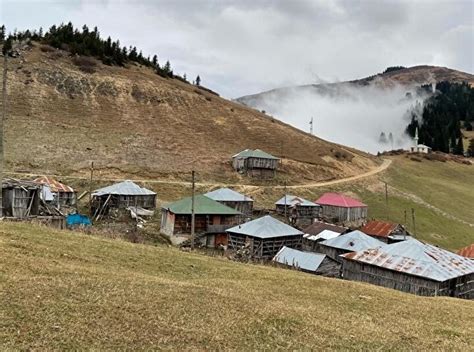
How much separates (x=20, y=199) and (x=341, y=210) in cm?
4692

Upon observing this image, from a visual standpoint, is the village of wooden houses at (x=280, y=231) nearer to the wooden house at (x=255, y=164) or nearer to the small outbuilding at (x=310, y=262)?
the small outbuilding at (x=310, y=262)

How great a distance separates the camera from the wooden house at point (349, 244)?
46.1 meters

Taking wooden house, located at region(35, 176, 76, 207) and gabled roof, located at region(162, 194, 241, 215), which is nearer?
gabled roof, located at region(162, 194, 241, 215)

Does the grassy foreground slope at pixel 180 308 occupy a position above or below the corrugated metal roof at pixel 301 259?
above

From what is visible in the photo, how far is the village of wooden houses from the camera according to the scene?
36.1 metres

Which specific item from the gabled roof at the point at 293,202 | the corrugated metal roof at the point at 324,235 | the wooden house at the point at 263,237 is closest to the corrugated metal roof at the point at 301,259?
the wooden house at the point at 263,237

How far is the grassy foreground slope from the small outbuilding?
53.0 feet

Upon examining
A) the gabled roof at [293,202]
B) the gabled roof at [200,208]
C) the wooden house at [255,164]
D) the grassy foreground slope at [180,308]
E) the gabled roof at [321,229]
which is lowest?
the gabled roof at [321,229]

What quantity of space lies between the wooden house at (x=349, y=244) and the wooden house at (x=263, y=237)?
3.37 m

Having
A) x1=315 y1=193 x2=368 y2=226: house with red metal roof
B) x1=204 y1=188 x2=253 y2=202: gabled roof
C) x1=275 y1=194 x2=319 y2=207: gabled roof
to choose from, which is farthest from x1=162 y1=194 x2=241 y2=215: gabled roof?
x1=315 y1=193 x2=368 y2=226: house with red metal roof

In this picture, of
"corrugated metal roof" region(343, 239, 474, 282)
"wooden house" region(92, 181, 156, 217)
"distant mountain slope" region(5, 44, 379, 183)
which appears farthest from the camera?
"distant mountain slope" region(5, 44, 379, 183)

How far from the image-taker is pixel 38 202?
123ft

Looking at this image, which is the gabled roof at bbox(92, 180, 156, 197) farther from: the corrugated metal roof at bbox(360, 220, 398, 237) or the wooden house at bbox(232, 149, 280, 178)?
the corrugated metal roof at bbox(360, 220, 398, 237)

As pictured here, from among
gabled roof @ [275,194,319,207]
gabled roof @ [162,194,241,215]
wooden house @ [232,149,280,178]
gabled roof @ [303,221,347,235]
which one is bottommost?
gabled roof @ [303,221,347,235]
